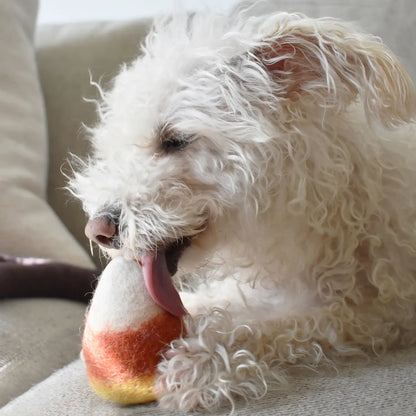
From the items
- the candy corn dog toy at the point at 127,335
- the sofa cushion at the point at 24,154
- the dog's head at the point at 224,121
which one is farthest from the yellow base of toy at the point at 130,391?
the sofa cushion at the point at 24,154

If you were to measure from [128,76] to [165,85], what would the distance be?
0.12 m

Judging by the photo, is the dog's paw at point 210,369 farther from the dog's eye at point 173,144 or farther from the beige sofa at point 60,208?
the dog's eye at point 173,144

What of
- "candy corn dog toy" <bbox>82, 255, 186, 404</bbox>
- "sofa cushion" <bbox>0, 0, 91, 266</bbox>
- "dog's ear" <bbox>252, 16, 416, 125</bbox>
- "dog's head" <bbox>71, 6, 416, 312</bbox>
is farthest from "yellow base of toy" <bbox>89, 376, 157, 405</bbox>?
"sofa cushion" <bbox>0, 0, 91, 266</bbox>

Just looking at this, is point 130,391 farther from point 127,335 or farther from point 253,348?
point 253,348

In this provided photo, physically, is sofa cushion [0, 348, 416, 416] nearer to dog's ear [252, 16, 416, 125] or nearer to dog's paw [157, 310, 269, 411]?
dog's paw [157, 310, 269, 411]

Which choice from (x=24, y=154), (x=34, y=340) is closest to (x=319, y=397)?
(x=34, y=340)

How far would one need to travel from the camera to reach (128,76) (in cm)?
103

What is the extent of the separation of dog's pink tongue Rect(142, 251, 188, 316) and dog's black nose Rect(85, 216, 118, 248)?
0.06 m

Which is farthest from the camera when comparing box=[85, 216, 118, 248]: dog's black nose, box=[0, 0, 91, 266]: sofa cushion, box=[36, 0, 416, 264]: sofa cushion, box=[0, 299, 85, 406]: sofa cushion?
box=[36, 0, 416, 264]: sofa cushion

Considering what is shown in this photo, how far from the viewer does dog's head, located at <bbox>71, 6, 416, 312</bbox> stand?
88 cm

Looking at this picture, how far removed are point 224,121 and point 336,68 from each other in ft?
0.60

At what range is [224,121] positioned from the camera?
0.91 m

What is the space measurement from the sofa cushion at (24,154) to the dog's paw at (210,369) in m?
0.70

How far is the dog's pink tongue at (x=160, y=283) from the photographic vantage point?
0.83 m
